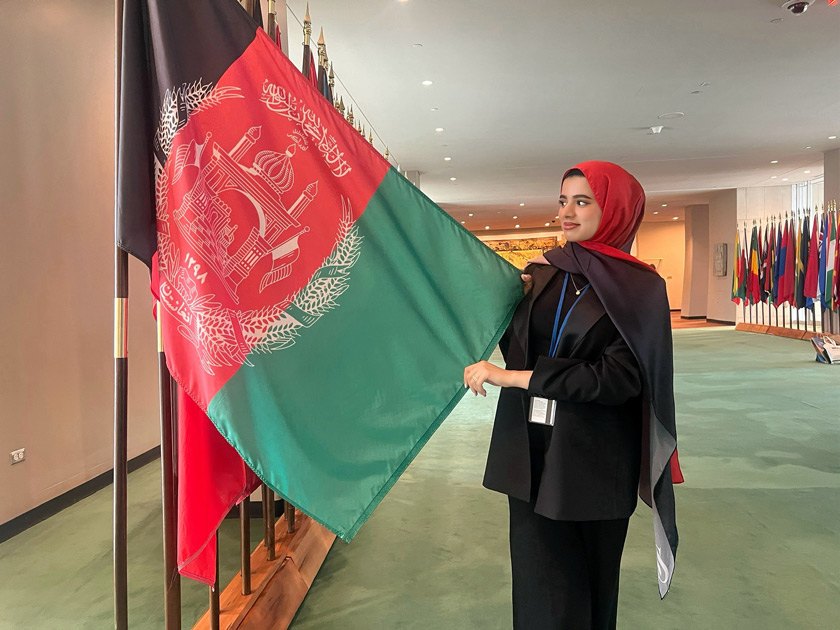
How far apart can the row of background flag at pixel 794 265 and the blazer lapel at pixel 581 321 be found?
10872mm

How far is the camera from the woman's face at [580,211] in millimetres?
1511

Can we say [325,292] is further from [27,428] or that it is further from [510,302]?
[27,428]

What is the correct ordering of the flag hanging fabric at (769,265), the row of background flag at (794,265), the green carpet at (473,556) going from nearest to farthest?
1. the green carpet at (473,556)
2. the row of background flag at (794,265)
3. the flag hanging fabric at (769,265)

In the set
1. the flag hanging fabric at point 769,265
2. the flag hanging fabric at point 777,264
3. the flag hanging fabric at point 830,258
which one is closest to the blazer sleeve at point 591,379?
the flag hanging fabric at point 830,258

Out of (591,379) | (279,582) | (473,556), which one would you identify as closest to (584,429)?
(591,379)

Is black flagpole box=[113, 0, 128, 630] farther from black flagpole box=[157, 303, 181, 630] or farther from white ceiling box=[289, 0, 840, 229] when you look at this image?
white ceiling box=[289, 0, 840, 229]

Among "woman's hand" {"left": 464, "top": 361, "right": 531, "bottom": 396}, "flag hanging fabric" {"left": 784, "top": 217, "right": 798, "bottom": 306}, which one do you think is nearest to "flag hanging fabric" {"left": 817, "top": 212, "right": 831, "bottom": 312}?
"flag hanging fabric" {"left": 784, "top": 217, "right": 798, "bottom": 306}

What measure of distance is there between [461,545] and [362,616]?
75cm

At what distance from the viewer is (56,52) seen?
12.3 ft

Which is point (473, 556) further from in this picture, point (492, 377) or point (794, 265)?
point (794, 265)

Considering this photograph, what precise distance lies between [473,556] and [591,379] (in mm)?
1692

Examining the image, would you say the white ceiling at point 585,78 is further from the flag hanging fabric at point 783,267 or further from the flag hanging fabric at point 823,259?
the flag hanging fabric at point 783,267

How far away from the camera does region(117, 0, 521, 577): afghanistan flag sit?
4.72 feet

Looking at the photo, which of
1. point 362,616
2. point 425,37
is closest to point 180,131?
point 362,616
